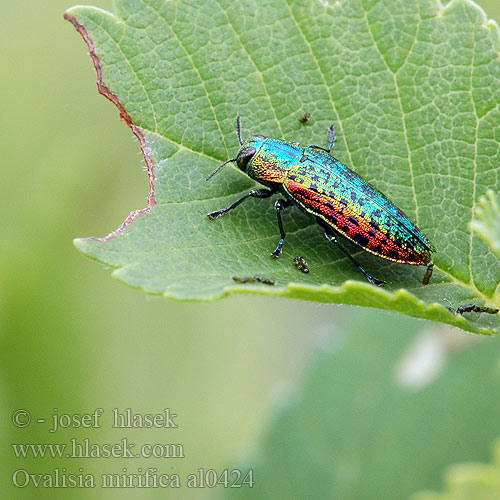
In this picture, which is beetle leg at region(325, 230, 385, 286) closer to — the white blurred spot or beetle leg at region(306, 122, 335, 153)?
beetle leg at region(306, 122, 335, 153)

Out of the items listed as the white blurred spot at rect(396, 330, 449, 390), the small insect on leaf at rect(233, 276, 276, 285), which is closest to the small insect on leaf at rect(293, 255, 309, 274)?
the small insect on leaf at rect(233, 276, 276, 285)

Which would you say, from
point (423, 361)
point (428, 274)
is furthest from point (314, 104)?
point (423, 361)

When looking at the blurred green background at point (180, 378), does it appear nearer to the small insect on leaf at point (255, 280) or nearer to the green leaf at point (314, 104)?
the green leaf at point (314, 104)

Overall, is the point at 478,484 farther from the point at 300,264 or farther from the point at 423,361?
the point at 423,361

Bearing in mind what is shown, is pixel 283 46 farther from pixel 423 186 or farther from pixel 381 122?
pixel 423 186

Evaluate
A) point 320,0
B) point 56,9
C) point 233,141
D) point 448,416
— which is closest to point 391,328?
point 448,416

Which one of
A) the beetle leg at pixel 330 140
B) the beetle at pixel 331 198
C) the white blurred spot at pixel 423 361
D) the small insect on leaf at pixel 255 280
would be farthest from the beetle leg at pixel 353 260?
the white blurred spot at pixel 423 361
